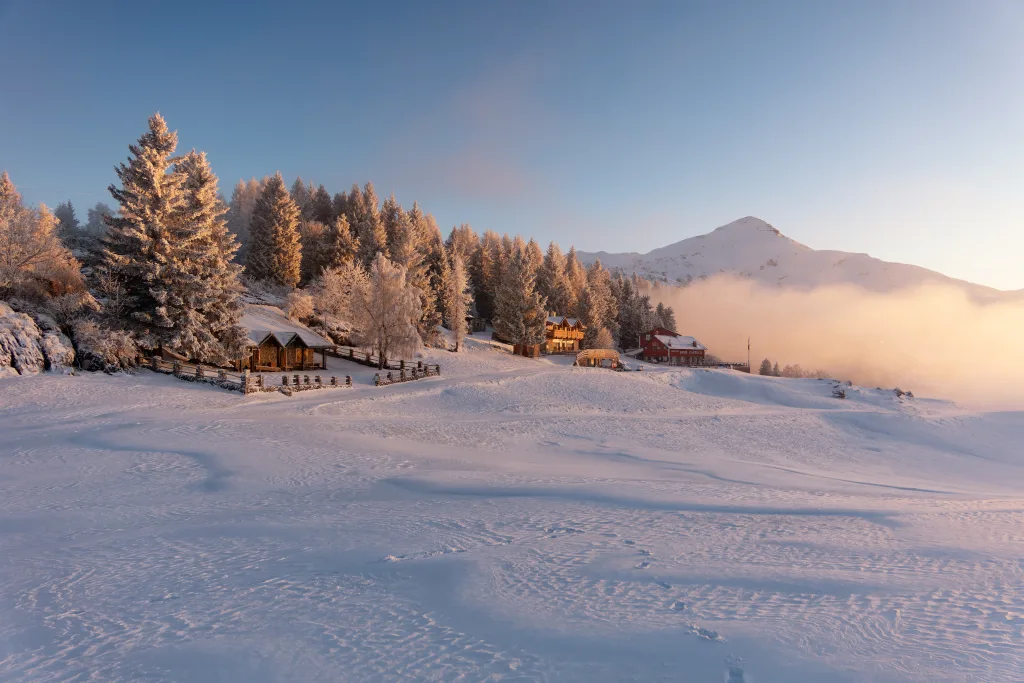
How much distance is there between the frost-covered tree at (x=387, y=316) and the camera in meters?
49.0

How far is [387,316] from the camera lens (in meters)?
49.2

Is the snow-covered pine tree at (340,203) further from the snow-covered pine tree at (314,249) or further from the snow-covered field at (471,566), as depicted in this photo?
the snow-covered field at (471,566)

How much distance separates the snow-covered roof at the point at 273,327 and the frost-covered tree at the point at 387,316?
15.1 feet

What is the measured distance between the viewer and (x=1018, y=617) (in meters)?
6.61

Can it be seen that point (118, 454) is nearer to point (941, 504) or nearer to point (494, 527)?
point (494, 527)

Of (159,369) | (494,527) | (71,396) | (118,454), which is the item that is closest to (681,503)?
(494,527)

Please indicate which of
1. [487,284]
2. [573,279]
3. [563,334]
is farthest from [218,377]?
[573,279]

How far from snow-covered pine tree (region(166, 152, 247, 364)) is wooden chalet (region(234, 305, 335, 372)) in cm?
335

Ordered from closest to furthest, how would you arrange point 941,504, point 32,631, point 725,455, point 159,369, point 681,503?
point 32,631
point 681,503
point 941,504
point 725,455
point 159,369

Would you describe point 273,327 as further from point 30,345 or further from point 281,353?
point 30,345

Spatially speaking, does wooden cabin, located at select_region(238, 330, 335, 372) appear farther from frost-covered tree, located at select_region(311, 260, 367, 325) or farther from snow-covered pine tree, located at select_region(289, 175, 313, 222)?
snow-covered pine tree, located at select_region(289, 175, 313, 222)

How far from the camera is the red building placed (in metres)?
86.8

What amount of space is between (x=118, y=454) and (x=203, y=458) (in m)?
2.98

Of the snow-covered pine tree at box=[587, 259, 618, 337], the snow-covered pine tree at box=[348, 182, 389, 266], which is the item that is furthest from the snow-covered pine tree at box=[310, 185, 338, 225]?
the snow-covered pine tree at box=[587, 259, 618, 337]
